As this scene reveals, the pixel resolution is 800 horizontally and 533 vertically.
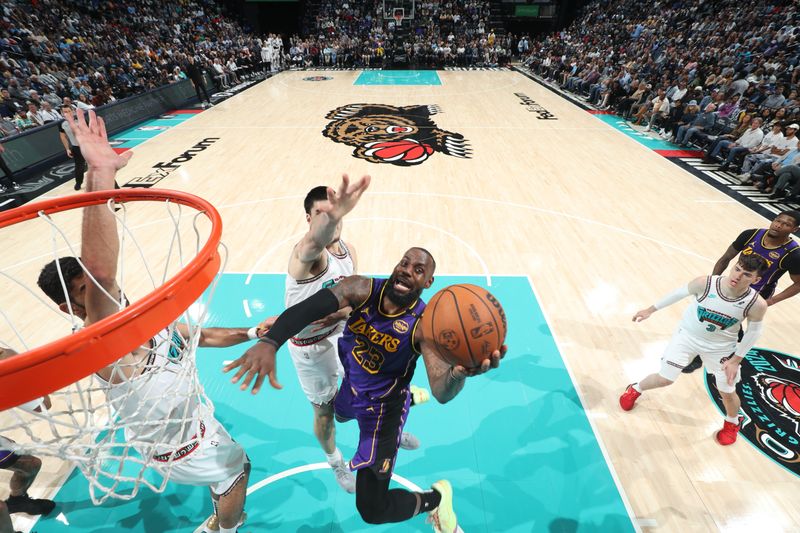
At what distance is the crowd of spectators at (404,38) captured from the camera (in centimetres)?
2416

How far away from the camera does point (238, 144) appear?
436 inches

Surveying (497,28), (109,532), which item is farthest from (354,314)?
(497,28)

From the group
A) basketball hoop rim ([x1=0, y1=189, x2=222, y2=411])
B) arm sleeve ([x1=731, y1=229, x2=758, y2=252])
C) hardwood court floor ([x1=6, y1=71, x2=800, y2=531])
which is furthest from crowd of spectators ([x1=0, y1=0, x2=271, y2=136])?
arm sleeve ([x1=731, y1=229, x2=758, y2=252])

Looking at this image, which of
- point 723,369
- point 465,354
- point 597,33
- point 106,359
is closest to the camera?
point 106,359

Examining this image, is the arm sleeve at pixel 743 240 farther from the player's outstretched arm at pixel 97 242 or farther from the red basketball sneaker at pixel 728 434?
the player's outstretched arm at pixel 97 242

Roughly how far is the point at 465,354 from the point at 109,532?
2.95 metres

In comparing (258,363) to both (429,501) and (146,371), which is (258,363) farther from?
(429,501)

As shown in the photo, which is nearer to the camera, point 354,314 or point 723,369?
point 354,314

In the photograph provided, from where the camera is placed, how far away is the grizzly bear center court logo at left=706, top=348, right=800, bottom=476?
3.60m

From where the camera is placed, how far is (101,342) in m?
1.46

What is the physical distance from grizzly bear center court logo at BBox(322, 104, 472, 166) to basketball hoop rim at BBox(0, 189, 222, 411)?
835 centimetres

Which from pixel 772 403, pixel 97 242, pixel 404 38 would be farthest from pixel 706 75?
pixel 97 242

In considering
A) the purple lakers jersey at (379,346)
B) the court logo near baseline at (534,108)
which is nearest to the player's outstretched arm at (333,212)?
the purple lakers jersey at (379,346)

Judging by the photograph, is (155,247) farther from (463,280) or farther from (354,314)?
(354,314)
